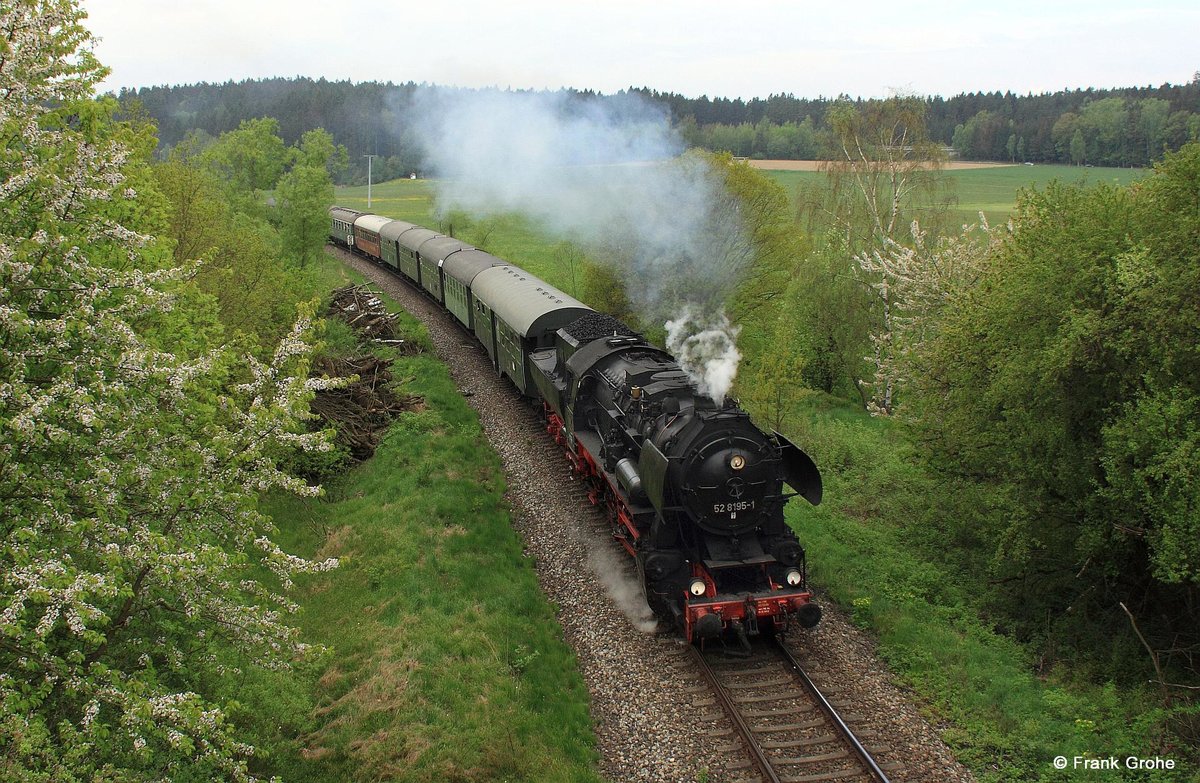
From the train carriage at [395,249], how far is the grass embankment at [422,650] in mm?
23564

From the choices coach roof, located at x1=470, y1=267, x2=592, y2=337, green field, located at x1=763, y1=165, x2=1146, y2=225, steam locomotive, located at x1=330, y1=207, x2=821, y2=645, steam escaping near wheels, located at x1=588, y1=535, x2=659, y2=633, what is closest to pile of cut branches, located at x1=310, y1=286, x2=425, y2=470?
coach roof, located at x1=470, y1=267, x2=592, y2=337

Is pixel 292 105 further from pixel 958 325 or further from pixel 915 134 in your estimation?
pixel 958 325

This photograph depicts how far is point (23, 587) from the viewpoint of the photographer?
600cm

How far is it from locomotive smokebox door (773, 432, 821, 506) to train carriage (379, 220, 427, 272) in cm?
3045

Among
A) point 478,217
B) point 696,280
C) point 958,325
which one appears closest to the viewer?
point 958,325

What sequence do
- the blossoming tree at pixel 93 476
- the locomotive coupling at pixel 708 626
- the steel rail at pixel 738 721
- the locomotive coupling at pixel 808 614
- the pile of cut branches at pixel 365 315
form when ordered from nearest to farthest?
the blossoming tree at pixel 93 476
the steel rail at pixel 738 721
the locomotive coupling at pixel 708 626
the locomotive coupling at pixel 808 614
the pile of cut branches at pixel 365 315

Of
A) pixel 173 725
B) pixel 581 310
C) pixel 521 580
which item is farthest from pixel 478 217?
pixel 173 725

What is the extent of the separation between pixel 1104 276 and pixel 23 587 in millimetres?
14646

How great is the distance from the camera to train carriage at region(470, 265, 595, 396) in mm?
21156

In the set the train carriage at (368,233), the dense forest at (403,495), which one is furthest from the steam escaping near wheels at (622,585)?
the train carriage at (368,233)

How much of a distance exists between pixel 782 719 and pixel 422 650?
18.3ft

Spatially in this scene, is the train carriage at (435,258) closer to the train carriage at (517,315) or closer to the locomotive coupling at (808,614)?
the train carriage at (517,315)

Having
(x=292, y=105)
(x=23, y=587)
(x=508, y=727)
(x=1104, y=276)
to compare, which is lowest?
(x=508, y=727)

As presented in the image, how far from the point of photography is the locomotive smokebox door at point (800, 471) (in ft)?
41.3
